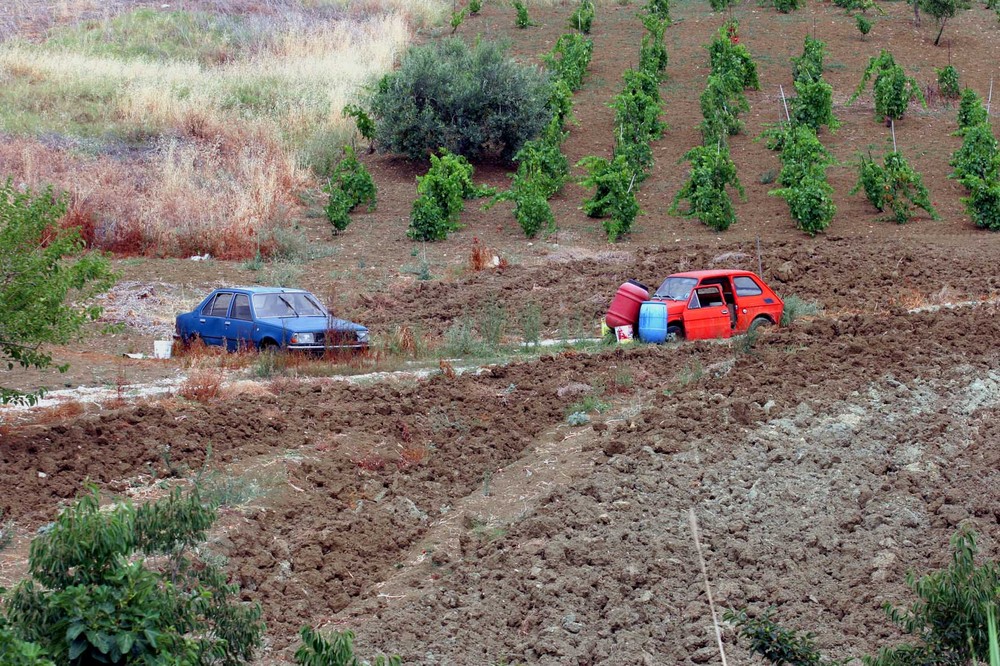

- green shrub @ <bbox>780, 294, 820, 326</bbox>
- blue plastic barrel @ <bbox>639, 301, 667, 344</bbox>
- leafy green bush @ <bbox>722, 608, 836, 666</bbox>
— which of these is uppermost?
leafy green bush @ <bbox>722, 608, 836, 666</bbox>

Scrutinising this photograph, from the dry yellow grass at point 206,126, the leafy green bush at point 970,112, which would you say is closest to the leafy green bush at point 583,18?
the dry yellow grass at point 206,126

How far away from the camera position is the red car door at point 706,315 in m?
17.7

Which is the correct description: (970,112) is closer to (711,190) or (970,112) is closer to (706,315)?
(711,190)

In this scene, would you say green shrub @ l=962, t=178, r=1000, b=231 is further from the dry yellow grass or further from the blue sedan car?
the dry yellow grass

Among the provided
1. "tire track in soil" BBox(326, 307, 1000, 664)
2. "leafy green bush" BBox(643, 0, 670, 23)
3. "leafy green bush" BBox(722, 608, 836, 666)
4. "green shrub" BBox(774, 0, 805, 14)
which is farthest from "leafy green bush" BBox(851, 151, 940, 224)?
"leafy green bush" BBox(722, 608, 836, 666)

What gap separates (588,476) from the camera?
1144cm

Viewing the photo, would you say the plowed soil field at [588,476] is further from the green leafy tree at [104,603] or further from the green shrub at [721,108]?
the green shrub at [721,108]

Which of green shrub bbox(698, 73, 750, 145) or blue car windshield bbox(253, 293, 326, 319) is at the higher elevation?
green shrub bbox(698, 73, 750, 145)

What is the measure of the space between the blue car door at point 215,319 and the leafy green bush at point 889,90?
2070cm

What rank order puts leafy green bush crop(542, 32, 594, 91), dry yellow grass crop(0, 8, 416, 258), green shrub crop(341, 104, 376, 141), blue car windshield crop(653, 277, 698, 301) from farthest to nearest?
leafy green bush crop(542, 32, 594, 91)
green shrub crop(341, 104, 376, 141)
dry yellow grass crop(0, 8, 416, 258)
blue car windshield crop(653, 277, 698, 301)

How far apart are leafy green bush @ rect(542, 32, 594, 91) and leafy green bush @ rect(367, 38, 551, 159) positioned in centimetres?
413

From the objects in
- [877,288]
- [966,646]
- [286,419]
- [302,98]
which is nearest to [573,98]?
[302,98]

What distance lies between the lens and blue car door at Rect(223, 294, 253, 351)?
681 inches

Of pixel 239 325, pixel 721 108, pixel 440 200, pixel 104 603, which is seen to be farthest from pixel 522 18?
pixel 104 603
